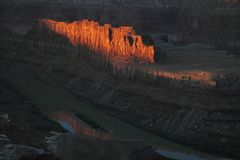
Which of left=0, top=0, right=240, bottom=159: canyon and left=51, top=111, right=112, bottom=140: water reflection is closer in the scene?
left=51, top=111, right=112, bottom=140: water reflection

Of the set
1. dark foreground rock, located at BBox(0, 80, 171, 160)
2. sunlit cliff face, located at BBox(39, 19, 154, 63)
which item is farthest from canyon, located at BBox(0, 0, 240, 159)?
dark foreground rock, located at BBox(0, 80, 171, 160)

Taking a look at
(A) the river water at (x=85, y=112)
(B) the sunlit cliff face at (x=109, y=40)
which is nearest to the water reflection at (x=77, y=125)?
(A) the river water at (x=85, y=112)

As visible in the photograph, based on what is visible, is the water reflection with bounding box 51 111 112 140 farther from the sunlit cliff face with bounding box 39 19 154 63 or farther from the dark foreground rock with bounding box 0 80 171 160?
the sunlit cliff face with bounding box 39 19 154 63

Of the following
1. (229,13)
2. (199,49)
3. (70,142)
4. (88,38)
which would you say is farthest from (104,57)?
(70,142)

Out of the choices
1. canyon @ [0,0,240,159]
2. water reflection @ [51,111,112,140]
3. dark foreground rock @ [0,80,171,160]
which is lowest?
water reflection @ [51,111,112,140]

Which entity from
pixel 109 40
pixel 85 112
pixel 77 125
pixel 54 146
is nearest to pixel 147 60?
pixel 109 40

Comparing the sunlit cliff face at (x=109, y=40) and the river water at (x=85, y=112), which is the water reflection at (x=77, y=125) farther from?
the sunlit cliff face at (x=109, y=40)
